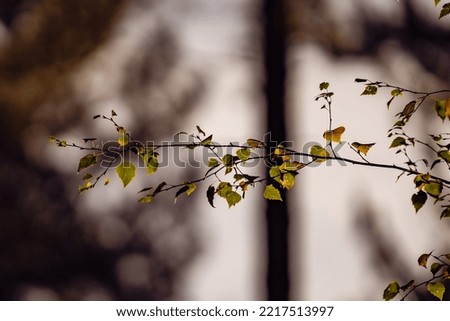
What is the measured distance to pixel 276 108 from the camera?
1860mm

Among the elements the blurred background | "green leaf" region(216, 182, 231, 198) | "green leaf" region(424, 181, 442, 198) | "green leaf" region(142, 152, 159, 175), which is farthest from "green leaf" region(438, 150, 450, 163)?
the blurred background

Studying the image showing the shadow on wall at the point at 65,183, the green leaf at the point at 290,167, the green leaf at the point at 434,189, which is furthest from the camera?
the shadow on wall at the point at 65,183

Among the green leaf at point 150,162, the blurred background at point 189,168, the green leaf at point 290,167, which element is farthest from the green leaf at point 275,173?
the blurred background at point 189,168

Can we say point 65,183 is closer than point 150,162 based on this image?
No

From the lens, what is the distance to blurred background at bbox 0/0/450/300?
1848 millimetres

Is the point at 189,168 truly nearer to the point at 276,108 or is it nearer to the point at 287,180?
the point at 276,108

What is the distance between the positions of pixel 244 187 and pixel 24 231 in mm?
988

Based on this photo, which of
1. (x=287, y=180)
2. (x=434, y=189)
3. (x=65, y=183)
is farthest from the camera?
(x=65, y=183)

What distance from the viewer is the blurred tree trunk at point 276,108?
1859mm

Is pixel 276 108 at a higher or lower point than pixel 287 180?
higher

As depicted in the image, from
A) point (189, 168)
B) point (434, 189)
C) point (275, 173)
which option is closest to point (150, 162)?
point (275, 173)

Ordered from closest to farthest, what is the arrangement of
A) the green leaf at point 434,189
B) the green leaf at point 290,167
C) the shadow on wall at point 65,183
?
1. the green leaf at point 434,189
2. the green leaf at point 290,167
3. the shadow on wall at point 65,183

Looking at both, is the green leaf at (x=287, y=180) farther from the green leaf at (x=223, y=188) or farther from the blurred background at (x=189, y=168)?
the blurred background at (x=189, y=168)

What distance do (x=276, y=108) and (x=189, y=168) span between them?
1.21 ft
